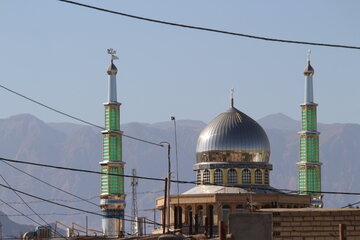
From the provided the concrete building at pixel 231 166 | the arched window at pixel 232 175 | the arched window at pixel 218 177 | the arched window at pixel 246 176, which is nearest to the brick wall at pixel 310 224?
the concrete building at pixel 231 166

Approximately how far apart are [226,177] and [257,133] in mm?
3639

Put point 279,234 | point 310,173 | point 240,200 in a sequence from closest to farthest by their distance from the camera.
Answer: point 279,234 < point 240,200 < point 310,173

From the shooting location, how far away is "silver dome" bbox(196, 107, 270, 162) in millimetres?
86000

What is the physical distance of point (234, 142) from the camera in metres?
86.0

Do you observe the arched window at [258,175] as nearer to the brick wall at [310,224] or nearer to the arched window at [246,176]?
the arched window at [246,176]

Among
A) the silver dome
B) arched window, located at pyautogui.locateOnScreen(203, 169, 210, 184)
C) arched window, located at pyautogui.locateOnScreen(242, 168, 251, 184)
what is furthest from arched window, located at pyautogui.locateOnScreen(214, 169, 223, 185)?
arched window, located at pyautogui.locateOnScreen(242, 168, 251, 184)

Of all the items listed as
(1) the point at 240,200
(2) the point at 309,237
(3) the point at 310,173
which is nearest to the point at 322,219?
(2) the point at 309,237

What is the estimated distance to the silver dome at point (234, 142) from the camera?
282ft

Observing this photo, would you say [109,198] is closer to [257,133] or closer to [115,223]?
[115,223]

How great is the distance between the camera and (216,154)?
86625 millimetres

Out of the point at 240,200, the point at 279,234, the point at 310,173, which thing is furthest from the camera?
the point at 310,173

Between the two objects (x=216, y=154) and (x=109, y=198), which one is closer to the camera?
(x=216, y=154)

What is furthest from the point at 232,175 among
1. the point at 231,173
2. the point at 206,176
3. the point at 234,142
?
the point at 234,142

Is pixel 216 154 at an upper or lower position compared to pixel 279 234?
upper
